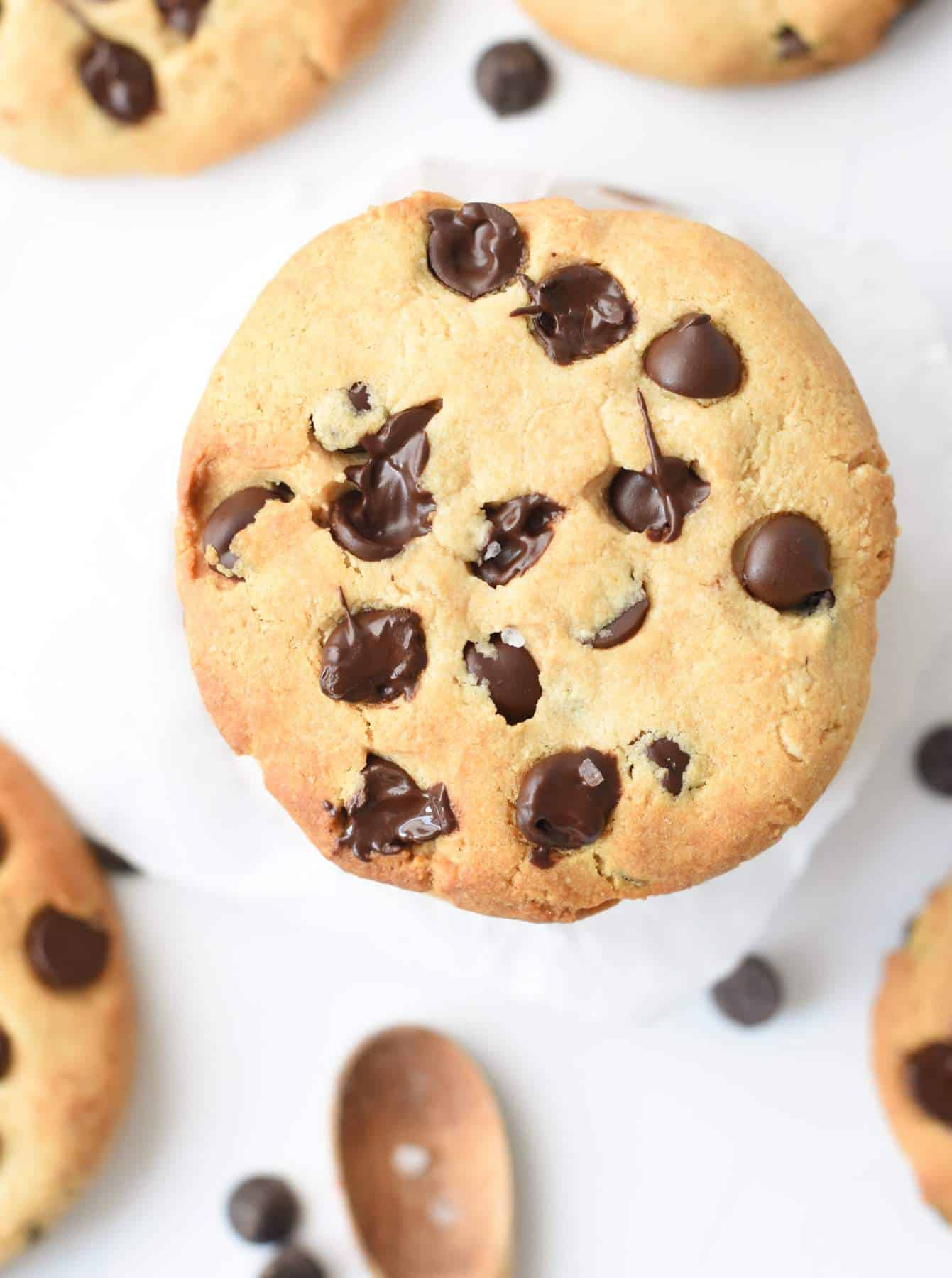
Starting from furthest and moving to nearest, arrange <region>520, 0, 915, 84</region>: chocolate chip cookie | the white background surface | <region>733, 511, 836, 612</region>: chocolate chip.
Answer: the white background surface < <region>520, 0, 915, 84</region>: chocolate chip cookie < <region>733, 511, 836, 612</region>: chocolate chip

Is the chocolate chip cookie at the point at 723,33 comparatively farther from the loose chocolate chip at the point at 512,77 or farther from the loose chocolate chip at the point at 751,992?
the loose chocolate chip at the point at 751,992

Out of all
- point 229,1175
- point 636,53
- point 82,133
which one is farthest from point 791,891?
point 82,133

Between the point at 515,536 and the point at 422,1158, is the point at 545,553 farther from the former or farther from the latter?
the point at 422,1158

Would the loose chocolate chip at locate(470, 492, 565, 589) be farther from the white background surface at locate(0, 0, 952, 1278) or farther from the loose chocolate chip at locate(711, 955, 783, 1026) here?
the loose chocolate chip at locate(711, 955, 783, 1026)

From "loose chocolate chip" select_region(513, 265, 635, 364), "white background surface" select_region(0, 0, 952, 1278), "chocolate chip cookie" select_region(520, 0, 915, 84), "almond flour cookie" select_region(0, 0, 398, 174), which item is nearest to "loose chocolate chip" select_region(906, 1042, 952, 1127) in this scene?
"white background surface" select_region(0, 0, 952, 1278)

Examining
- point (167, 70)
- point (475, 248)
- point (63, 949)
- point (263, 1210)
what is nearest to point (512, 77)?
point (167, 70)
